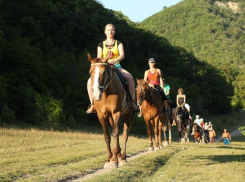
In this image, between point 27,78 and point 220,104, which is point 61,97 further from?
point 220,104

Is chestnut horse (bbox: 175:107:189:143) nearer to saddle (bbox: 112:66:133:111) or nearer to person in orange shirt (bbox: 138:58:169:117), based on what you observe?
person in orange shirt (bbox: 138:58:169:117)

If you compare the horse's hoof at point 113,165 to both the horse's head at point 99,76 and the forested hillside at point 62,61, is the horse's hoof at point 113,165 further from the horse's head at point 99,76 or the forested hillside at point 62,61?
the forested hillside at point 62,61

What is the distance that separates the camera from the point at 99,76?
9727 millimetres

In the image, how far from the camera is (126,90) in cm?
1134

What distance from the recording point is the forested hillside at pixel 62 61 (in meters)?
38.5

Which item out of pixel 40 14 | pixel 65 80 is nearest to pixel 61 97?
pixel 65 80

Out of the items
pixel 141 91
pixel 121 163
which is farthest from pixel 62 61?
pixel 121 163

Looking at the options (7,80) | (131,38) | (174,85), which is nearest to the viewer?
(7,80)

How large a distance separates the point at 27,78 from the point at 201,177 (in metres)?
35.0

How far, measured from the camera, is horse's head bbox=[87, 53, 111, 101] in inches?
375

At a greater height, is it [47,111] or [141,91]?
[141,91]

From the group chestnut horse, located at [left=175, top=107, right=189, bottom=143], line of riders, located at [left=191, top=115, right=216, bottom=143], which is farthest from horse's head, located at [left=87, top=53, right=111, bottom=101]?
line of riders, located at [left=191, top=115, right=216, bottom=143]

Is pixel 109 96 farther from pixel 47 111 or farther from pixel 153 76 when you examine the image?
pixel 47 111

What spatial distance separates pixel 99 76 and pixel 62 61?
45.7m
